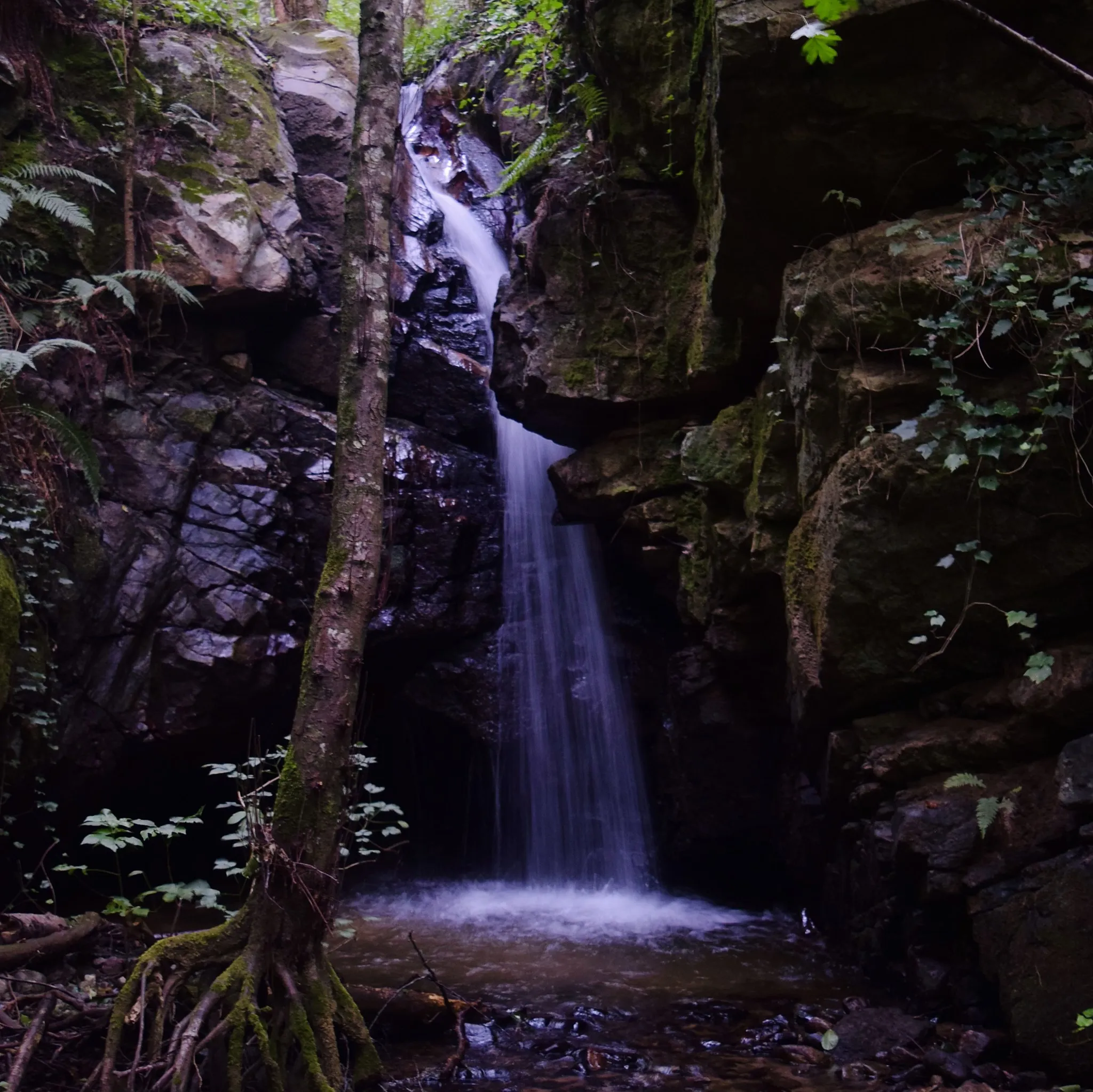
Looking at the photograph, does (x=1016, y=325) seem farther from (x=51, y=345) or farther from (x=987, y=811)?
(x=51, y=345)

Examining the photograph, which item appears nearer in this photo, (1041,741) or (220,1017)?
(220,1017)

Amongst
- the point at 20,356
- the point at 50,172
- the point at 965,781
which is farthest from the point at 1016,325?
the point at 50,172

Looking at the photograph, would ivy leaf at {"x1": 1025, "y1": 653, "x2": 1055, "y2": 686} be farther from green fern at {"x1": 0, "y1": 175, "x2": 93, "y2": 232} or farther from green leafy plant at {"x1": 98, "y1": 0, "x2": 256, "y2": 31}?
green leafy plant at {"x1": 98, "y1": 0, "x2": 256, "y2": 31}

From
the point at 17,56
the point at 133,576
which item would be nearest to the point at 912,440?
the point at 133,576

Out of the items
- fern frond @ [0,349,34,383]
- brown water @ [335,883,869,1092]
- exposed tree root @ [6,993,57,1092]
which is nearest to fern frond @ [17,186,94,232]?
fern frond @ [0,349,34,383]

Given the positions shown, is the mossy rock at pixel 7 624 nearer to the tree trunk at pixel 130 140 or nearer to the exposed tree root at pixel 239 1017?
the exposed tree root at pixel 239 1017

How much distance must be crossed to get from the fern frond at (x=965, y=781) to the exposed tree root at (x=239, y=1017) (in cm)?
325

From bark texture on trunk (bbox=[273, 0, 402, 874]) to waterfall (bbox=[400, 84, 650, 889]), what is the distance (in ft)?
16.8

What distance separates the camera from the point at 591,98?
305 inches

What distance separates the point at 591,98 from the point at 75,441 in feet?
17.1

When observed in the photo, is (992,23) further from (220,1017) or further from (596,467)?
(596,467)

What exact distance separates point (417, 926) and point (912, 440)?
228 inches

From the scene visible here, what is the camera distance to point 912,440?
4711 millimetres

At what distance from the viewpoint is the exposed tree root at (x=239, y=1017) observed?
342cm
